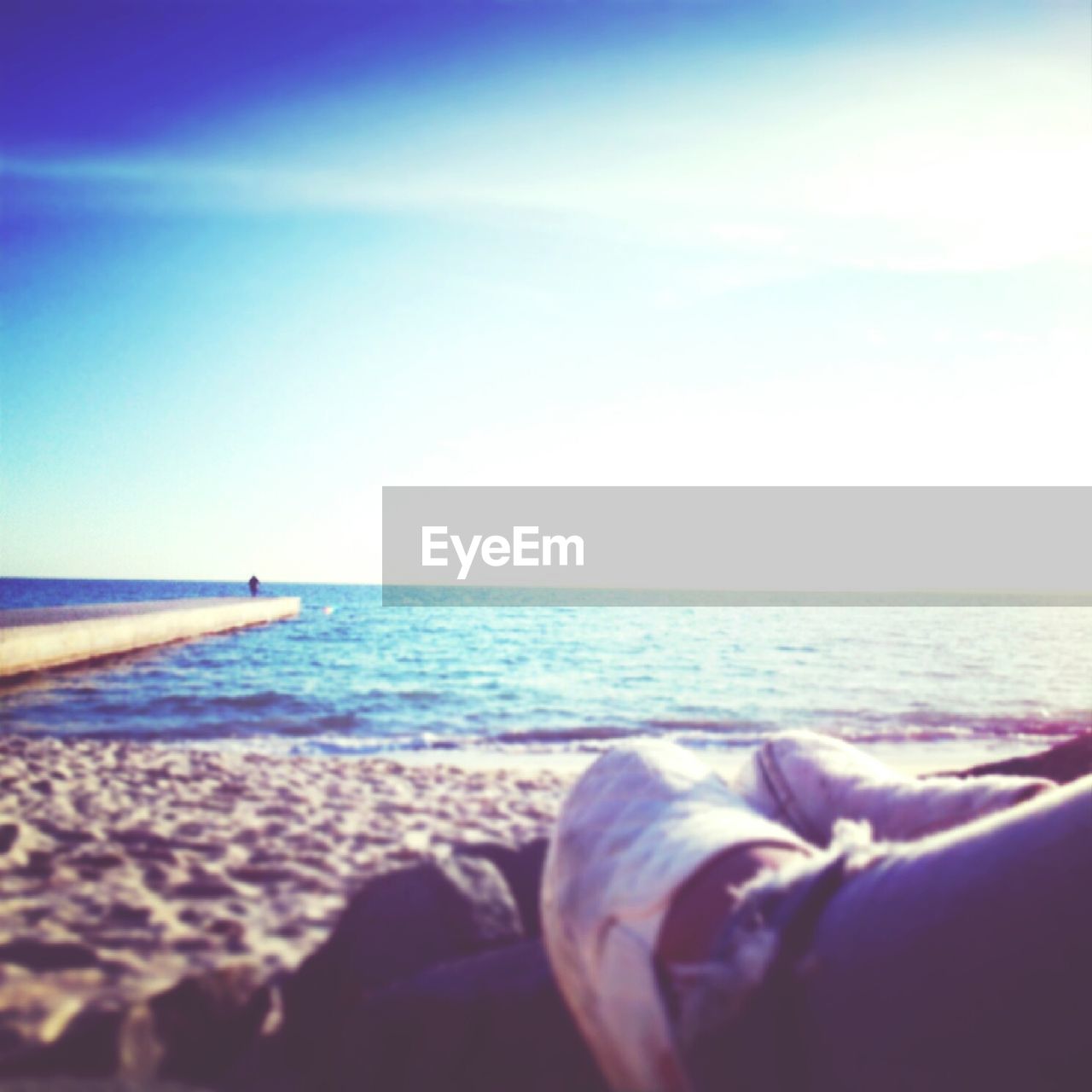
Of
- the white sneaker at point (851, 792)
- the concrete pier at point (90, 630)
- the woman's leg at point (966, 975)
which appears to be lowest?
the concrete pier at point (90, 630)

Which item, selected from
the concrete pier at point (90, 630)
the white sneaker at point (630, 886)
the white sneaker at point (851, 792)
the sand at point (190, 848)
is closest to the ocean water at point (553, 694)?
the concrete pier at point (90, 630)

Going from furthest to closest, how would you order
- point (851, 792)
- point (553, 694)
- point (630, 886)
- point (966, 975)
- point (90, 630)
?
point (90, 630) < point (553, 694) < point (851, 792) < point (630, 886) < point (966, 975)

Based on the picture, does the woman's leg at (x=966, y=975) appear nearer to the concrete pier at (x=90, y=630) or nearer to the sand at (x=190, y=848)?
the sand at (x=190, y=848)

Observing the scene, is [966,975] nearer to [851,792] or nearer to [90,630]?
[851,792]

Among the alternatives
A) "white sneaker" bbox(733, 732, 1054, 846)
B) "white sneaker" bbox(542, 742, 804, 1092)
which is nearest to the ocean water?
"white sneaker" bbox(733, 732, 1054, 846)

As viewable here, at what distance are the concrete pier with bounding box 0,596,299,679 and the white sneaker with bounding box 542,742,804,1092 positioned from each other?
1279 centimetres

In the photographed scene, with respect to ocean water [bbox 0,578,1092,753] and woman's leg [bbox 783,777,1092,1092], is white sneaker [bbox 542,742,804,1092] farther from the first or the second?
ocean water [bbox 0,578,1092,753]

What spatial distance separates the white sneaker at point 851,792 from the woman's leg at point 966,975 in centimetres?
96

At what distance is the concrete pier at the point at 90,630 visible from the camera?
1230 centimetres

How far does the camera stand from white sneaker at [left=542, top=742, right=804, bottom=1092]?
1143 mm

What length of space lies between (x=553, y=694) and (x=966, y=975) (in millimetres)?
10851

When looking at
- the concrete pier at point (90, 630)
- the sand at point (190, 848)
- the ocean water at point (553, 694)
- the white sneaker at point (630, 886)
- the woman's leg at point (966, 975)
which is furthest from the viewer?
the concrete pier at point (90, 630)

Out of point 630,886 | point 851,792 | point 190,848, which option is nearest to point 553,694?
point 190,848

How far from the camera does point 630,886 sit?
130 cm
